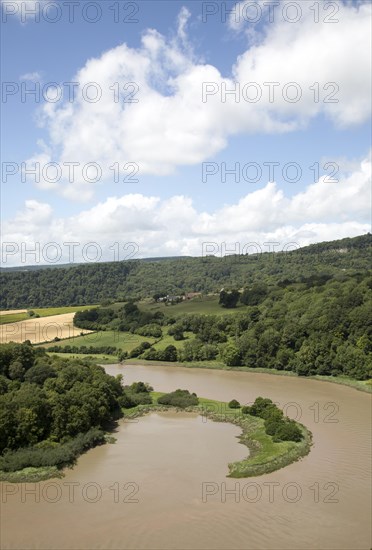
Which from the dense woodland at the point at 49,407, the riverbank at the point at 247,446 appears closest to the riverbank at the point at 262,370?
the riverbank at the point at 247,446

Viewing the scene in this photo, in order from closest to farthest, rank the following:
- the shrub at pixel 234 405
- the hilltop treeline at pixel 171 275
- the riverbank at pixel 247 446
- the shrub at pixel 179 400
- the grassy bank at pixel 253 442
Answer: the riverbank at pixel 247 446, the grassy bank at pixel 253 442, the shrub at pixel 234 405, the shrub at pixel 179 400, the hilltop treeline at pixel 171 275

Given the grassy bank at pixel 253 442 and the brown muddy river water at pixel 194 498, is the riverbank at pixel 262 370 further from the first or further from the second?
the grassy bank at pixel 253 442

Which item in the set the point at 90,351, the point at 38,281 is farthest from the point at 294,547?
the point at 38,281

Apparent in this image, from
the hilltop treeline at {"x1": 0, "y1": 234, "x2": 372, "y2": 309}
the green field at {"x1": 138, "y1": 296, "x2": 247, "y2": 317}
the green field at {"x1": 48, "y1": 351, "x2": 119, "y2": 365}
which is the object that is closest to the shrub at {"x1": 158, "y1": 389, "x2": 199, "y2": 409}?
the green field at {"x1": 48, "y1": 351, "x2": 119, "y2": 365}

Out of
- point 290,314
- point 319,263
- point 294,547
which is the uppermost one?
point 319,263

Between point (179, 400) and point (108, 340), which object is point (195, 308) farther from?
point (179, 400)

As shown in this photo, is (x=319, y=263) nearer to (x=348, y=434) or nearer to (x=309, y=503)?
(x=348, y=434)
